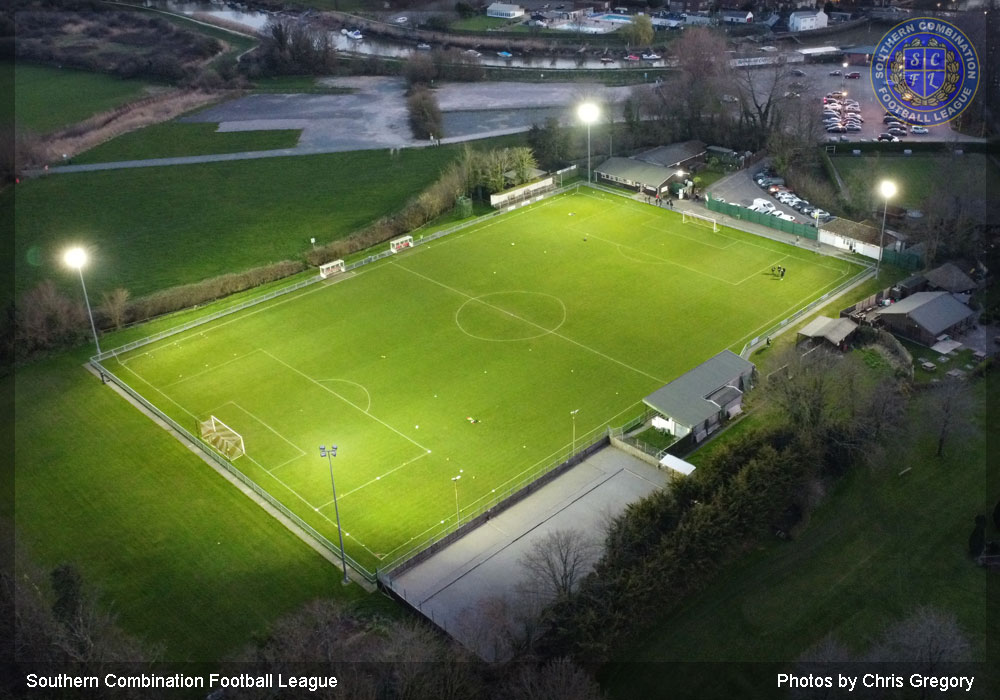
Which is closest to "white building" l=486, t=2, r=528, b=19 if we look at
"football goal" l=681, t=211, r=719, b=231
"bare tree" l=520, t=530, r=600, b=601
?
"football goal" l=681, t=211, r=719, b=231

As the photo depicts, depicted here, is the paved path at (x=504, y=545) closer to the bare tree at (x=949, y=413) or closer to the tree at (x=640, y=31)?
the bare tree at (x=949, y=413)

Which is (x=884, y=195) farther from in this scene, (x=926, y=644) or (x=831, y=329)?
(x=926, y=644)

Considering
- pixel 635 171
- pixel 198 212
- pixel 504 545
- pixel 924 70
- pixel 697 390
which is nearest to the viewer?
pixel 504 545

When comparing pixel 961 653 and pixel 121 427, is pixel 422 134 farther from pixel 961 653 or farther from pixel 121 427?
pixel 961 653

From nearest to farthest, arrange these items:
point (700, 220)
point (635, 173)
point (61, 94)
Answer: point (700, 220) < point (635, 173) < point (61, 94)

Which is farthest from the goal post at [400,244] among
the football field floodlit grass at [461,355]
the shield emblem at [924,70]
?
the shield emblem at [924,70]

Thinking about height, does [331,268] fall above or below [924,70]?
below

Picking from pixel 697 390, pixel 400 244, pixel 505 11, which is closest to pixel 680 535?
pixel 697 390
